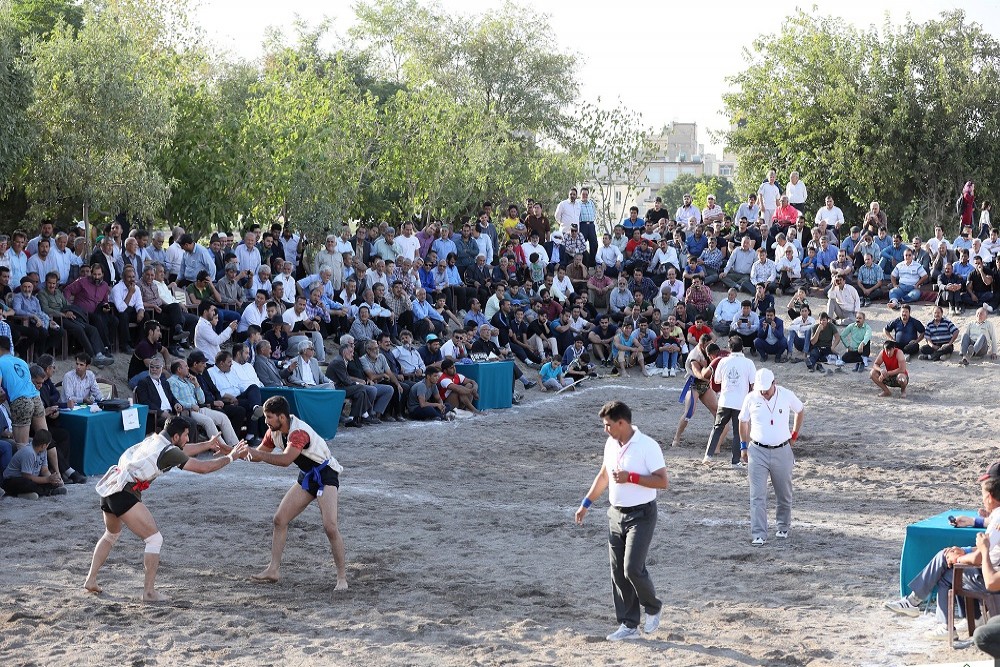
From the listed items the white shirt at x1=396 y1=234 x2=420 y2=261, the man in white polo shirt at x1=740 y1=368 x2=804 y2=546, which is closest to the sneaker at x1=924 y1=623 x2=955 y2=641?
the man in white polo shirt at x1=740 y1=368 x2=804 y2=546

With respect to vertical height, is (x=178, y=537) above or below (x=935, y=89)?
below

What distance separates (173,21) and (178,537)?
1041 inches

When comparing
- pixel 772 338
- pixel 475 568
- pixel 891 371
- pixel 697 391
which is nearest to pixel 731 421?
pixel 697 391

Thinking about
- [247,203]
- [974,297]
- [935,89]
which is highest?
[935,89]

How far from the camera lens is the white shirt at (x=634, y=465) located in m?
8.55

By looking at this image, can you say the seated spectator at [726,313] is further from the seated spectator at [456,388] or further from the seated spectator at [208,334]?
the seated spectator at [208,334]

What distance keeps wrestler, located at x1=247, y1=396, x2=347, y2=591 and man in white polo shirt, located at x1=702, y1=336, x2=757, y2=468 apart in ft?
21.7

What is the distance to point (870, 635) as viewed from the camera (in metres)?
8.79

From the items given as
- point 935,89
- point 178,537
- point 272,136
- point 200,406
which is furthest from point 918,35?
point 178,537

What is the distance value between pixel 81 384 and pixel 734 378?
316 inches

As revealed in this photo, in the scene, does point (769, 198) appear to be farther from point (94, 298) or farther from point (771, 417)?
point (771, 417)

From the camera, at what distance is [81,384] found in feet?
48.7

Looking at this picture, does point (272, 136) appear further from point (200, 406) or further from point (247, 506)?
point (247, 506)

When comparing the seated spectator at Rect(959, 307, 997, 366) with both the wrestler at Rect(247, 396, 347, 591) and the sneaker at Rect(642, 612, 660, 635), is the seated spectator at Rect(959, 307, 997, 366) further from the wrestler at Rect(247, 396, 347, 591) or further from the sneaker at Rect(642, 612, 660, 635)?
the wrestler at Rect(247, 396, 347, 591)
